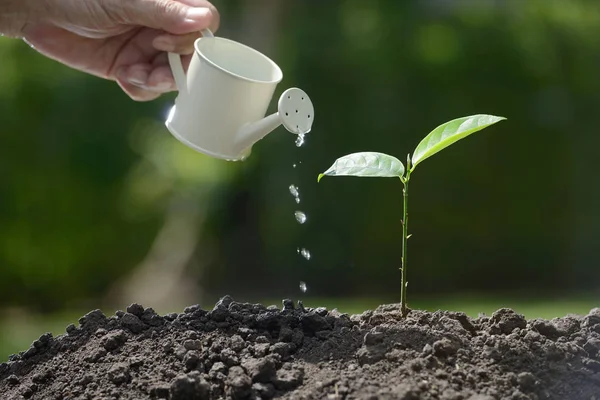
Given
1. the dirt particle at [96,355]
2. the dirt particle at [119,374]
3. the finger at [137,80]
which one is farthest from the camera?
the finger at [137,80]

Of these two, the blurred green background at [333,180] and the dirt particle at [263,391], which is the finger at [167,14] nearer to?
the dirt particle at [263,391]

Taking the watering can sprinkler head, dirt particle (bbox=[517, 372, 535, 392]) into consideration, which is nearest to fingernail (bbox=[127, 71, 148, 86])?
the watering can sprinkler head

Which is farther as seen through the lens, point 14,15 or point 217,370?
point 14,15

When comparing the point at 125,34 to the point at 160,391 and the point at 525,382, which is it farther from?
the point at 525,382

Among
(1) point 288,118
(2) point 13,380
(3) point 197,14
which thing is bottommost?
(2) point 13,380

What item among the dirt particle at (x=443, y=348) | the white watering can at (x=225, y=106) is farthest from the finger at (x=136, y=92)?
the dirt particle at (x=443, y=348)

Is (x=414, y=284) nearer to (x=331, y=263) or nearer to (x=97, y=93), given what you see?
(x=331, y=263)

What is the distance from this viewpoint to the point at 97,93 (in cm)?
486

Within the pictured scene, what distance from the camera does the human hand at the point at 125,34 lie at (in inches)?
84.2

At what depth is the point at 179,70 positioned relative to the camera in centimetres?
206

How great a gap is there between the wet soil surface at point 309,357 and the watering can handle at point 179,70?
62cm

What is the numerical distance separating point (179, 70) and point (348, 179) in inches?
110

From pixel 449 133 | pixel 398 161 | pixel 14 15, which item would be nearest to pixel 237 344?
pixel 398 161

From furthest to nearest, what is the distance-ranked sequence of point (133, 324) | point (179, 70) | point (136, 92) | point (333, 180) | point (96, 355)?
point (333, 180), point (136, 92), point (179, 70), point (133, 324), point (96, 355)
